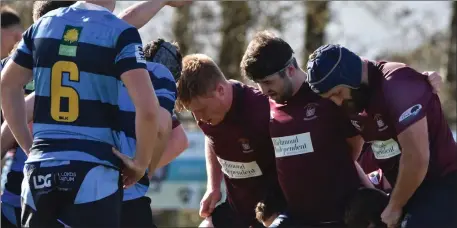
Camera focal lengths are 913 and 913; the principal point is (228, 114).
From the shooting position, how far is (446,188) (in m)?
4.91

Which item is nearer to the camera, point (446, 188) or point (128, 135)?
point (128, 135)

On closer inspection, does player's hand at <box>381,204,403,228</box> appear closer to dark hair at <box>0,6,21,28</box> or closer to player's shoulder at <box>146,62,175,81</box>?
player's shoulder at <box>146,62,175,81</box>

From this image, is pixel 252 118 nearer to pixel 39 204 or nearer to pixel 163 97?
pixel 163 97

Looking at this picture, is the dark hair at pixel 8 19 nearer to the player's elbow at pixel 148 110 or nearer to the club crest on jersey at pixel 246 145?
the club crest on jersey at pixel 246 145

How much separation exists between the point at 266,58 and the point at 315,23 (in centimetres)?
1195

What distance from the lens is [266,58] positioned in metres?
5.25

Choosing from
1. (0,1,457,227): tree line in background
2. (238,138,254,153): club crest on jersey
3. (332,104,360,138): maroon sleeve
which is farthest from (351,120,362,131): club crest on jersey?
(0,1,457,227): tree line in background

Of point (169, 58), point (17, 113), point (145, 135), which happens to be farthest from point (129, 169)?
point (169, 58)

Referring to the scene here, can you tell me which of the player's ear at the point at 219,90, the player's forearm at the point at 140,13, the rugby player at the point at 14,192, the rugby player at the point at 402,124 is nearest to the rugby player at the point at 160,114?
the player's forearm at the point at 140,13

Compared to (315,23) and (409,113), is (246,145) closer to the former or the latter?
(409,113)

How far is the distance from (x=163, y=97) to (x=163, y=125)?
21cm

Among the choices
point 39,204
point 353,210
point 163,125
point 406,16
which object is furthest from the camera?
point 406,16

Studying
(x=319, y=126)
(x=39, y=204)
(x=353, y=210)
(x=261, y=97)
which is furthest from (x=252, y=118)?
(x=39, y=204)

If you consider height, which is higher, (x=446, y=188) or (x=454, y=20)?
(x=446, y=188)
